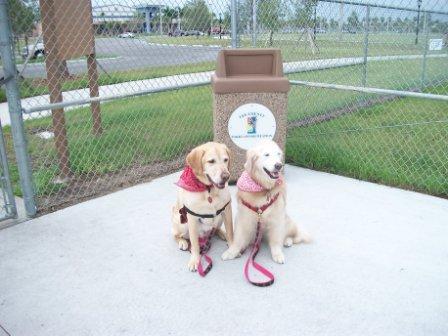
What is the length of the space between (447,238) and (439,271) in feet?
1.82

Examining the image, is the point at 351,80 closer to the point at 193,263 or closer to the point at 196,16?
the point at 196,16

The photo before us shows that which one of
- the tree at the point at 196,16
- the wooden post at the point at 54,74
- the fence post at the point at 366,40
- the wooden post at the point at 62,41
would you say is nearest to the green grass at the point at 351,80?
the fence post at the point at 366,40

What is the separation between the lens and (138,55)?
15.6 ft

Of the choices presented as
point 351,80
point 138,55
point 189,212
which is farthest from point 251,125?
point 351,80

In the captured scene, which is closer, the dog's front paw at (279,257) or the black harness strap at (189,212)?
the black harness strap at (189,212)

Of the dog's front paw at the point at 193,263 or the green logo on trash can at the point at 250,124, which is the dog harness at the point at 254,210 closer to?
the dog's front paw at the point at 193,263

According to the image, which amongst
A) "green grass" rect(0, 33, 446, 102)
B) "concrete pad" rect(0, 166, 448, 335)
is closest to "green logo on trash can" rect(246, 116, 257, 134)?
"concrete pad" rect(0, 166, 448, 335)

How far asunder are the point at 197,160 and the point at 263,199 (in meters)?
0.53

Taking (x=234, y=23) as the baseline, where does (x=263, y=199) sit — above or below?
below

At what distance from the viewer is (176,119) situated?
280 inches

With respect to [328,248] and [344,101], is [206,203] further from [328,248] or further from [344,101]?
[344,101]

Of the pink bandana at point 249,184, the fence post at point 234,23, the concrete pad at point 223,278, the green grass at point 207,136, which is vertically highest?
the fence post at point 234,23

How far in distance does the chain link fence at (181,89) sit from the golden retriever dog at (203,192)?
5.28ft

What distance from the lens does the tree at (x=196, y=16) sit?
197 inches
